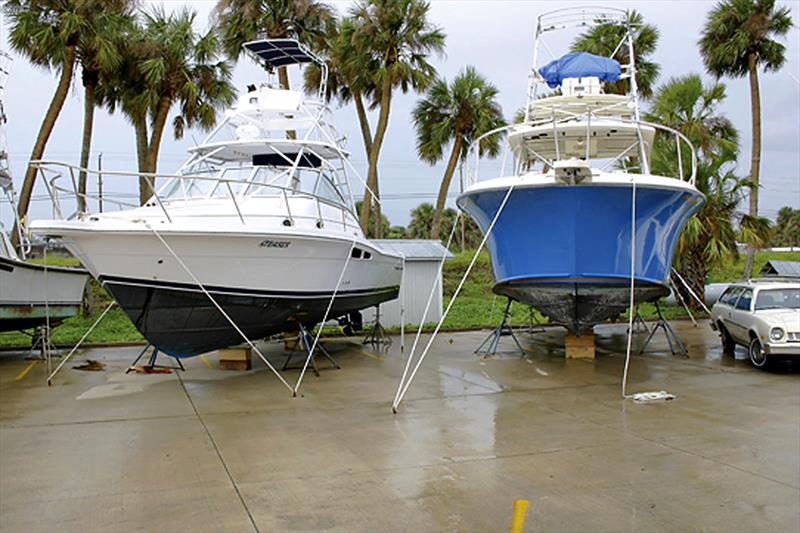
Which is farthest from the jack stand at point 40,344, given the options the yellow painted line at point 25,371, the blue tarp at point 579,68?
the blue tarp at point 579,68

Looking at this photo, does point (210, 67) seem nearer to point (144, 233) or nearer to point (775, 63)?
point (144, 233)

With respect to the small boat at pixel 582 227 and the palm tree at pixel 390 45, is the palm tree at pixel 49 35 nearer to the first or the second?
the palm tree at pixel 390 45

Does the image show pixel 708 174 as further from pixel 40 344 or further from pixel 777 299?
pixel 40 344

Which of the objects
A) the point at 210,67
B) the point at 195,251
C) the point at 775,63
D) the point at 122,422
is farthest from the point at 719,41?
the point at 122,422

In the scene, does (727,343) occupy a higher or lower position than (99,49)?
lower

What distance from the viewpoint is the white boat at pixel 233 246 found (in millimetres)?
8742

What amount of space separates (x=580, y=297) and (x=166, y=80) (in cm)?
1365

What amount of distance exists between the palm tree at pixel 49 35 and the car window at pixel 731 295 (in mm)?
15584

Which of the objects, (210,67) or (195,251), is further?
(210,67)

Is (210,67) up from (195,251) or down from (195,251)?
up

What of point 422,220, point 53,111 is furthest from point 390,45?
point 422,220

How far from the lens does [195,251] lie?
889 centimetres

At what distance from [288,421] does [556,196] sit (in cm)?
504

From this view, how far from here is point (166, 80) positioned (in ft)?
63.1
